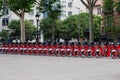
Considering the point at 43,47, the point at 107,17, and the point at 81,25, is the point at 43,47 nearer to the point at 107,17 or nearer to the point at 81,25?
the point at 107,17

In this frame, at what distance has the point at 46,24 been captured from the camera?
3430 inches

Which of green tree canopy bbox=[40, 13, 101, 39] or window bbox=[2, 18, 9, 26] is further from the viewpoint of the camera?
window bbox=[2, 18, 9, 26]

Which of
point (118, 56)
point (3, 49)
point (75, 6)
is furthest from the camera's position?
point (75, 6)

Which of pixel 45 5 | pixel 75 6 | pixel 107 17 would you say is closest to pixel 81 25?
pixel 75 6

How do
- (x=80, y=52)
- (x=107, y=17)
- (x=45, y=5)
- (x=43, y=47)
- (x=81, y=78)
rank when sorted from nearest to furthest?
1. (x=81, y=78)
2. (x=80, y=52)
3. (x=43, y=47)
4. (x=45, y=5)
5. (x=107, y=17)

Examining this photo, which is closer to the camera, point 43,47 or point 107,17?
point 43,47

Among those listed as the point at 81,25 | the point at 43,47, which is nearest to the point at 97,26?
the point at 81,25

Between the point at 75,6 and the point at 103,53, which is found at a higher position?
the point at 75,6

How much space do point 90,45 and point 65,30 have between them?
183ft

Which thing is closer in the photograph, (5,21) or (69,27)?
(69,27)

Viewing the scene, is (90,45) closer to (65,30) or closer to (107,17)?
(107,17)

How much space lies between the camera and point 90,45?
32.6m

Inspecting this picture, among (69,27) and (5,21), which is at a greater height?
(5,21)

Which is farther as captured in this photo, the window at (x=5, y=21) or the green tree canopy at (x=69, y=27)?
the window at (x=5, y=21)
